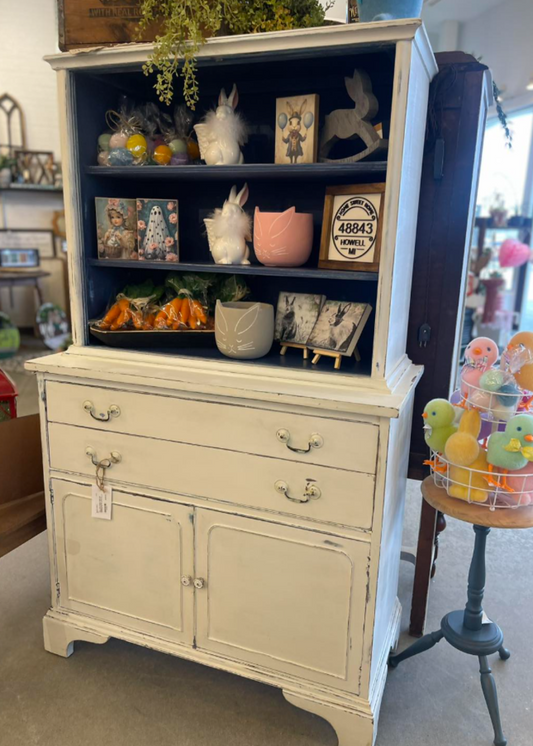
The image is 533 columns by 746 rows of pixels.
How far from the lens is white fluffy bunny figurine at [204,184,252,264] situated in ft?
5.28

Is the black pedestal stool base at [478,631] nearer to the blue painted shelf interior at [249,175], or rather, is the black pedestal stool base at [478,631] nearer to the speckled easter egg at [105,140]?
the blue painted shelf interior at [249,175]

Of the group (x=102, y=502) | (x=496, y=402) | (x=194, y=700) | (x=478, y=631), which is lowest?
(x=194, y=700)

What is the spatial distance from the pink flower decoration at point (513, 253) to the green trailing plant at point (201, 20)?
155 inches

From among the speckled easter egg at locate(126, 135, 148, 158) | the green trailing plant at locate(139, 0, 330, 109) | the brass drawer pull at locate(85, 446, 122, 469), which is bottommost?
the brass drawer pull at locate(85, 446, 122, 469)

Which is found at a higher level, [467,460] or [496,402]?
[496,402]

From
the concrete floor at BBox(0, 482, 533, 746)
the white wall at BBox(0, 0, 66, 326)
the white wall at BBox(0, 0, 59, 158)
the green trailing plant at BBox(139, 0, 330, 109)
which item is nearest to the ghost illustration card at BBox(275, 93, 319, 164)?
the green trailing plant at BBox(139, 0, 330, 109)

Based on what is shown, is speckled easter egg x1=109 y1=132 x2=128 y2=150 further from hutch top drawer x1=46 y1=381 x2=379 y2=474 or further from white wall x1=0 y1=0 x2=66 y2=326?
white wall x1=0 y1=0 x2=66 y2=326

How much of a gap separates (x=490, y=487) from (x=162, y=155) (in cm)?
128

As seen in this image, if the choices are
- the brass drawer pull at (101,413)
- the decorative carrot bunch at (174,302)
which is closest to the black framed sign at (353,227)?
the decorative carrot bunch at (174,302)

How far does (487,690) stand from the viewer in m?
1.52

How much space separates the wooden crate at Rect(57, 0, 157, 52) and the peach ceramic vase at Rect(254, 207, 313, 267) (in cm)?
55

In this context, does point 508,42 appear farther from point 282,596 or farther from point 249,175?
point 282,596

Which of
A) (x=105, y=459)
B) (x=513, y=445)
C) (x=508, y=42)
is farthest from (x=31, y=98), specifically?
(x=513, y=445)

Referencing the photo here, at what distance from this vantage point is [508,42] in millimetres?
4711
